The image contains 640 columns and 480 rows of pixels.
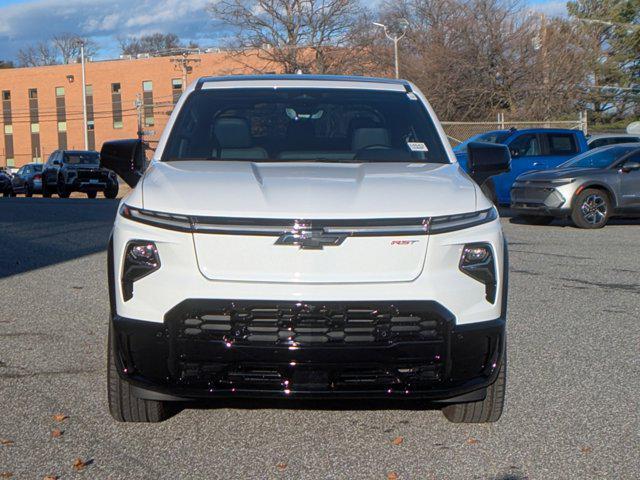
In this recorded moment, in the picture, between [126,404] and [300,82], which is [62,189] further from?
[126,404]

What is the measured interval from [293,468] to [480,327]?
1.06 metres

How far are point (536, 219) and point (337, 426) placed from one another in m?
14.0

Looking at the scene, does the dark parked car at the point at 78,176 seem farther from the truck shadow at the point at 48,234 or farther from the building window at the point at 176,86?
the building window at the point at 176,86

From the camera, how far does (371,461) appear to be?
441cm

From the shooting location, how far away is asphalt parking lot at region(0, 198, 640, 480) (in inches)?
170

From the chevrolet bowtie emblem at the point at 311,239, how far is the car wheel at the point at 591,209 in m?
12.9

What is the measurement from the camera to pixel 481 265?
14.1 feet

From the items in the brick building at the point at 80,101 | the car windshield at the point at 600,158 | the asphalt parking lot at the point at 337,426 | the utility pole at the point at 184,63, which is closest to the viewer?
the asphalt parking lot at the point at 337,426

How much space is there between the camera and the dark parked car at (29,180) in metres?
36.0

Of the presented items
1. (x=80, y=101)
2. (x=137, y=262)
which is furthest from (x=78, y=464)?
(x=80, y=101)

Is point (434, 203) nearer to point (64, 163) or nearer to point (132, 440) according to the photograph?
point (132, 440)

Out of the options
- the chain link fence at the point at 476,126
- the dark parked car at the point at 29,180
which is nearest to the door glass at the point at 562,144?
Result: the chain link fence at the point at 476,126

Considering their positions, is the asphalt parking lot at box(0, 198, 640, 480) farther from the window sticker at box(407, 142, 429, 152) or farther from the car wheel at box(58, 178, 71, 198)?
the car wheel at box(58, 178, 71, 198)

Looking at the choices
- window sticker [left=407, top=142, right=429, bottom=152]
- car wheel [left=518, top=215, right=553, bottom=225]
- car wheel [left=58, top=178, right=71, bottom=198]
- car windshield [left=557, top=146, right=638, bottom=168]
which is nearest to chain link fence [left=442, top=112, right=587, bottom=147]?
car wheel [left=58, top=178, right=71, bottom=198]
